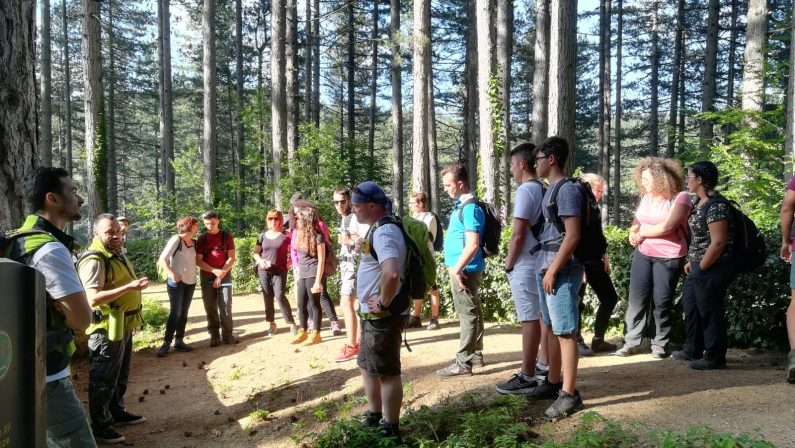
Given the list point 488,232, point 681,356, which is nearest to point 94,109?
point 488,232

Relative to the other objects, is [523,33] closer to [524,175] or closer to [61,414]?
[524,175]

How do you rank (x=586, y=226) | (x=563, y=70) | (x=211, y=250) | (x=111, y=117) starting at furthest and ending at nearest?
(x=111, y=117) < (x=563, y=70) < (x=211, y=250) < (x=586, y=226)

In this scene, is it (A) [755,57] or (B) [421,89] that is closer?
(A) [755,57]

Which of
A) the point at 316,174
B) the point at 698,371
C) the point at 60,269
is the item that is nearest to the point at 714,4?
the point at 316,174

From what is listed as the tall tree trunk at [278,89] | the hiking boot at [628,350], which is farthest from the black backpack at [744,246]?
the tall tree trunk at [278,89]

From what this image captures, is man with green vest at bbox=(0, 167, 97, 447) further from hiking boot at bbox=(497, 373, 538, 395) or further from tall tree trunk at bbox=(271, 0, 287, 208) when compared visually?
tall tree trunk at bbox=(271, 0, 287, 208)

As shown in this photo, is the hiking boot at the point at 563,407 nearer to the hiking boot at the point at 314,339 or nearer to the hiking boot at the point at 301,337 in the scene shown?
the hiking boot at the point at 314,339

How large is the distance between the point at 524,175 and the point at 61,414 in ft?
11.9

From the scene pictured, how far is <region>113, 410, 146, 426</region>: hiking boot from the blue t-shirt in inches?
143

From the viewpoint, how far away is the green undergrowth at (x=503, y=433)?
3244mm

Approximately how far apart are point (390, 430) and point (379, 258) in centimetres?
127

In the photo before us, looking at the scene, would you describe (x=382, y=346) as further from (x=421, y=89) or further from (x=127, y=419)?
(x=421, y=89)

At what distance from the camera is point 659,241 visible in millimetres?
5410

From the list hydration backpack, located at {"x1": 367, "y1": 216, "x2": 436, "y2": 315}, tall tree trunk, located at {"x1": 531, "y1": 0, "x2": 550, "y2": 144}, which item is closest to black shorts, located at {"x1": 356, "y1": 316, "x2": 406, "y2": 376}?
hydration backpack, located at {"x1": 367, "y1": 216, "x2": 436, "y2": 315}
